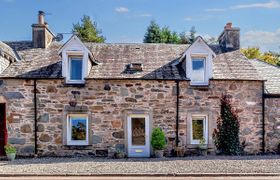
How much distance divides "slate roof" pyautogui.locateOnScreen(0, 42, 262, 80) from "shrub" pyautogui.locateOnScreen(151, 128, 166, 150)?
112 inches

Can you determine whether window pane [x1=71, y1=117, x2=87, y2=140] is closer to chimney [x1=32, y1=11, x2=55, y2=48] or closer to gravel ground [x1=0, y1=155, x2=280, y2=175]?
gravel ground [x1=0, y1=155, x2=280, y2=175]

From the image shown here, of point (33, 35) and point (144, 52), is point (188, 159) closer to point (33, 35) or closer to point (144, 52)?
point (144, 52)

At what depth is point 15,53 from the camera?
17781 millimetres

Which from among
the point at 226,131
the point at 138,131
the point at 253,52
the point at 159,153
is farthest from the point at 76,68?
the point at 253,52

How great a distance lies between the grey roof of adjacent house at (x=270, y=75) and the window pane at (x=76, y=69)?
33.1 feet

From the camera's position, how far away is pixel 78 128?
16.2 m

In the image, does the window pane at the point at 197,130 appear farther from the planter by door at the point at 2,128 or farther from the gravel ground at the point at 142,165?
the planter by door at the point at 2,128

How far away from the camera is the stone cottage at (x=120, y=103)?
1583 centimetres

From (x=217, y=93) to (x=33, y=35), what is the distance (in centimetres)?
1120

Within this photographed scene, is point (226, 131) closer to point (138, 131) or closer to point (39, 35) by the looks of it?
point (138, 131)

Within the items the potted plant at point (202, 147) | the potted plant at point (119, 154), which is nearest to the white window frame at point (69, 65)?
the potted plant at point (119, 154)

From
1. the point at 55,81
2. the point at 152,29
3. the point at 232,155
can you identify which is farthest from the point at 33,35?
the point at 152,29

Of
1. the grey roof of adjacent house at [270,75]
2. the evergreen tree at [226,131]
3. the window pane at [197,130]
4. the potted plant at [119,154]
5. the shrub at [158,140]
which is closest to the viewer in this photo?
the shrub at [158,140]

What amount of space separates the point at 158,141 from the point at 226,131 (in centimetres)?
371
